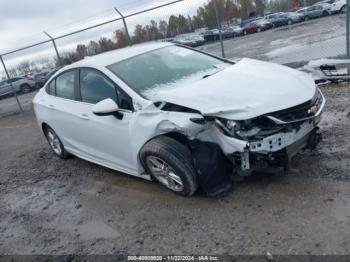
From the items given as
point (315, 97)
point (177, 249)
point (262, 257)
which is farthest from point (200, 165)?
point (315, 97)

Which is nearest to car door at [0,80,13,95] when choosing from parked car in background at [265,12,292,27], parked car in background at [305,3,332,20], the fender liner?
the fender liner

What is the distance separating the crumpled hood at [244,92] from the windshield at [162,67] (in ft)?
1.22

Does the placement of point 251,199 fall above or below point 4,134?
above

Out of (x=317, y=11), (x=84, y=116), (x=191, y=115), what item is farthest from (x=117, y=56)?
(x=317, y=11)

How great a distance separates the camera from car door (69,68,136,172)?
449 cm

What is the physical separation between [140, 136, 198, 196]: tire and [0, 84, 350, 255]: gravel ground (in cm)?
20

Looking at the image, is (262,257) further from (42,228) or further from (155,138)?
(42,228)

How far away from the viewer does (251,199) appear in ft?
13.1

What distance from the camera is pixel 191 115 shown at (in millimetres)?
3891

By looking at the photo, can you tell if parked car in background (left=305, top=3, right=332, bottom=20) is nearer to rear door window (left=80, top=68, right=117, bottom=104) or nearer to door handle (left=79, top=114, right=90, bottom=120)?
rear door window (left=80, top=68, right=117, bottom=104)

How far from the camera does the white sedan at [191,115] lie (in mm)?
3705

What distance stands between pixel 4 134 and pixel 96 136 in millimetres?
6746

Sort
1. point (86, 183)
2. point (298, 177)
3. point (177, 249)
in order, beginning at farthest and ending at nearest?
point (86, 183) < point (298, 177) < point (177, 249)

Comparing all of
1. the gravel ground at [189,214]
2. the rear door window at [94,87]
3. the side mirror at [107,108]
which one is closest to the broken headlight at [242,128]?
the gravel ground at [189,214]
